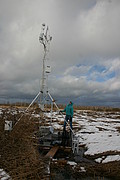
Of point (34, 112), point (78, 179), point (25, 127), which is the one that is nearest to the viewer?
point (78, 179)

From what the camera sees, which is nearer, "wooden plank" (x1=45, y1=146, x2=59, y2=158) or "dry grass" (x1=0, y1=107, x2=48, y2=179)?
"dry grass" (x1=0, y1=107, x2=48, y2=179)

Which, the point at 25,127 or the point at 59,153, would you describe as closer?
the point at 25,127

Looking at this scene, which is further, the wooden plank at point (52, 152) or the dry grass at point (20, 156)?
the wooden plank at point (52, 152)

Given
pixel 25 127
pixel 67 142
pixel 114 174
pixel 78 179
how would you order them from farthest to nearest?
pixel 67 142
pixel 25 127
pixel 114 174
pixel 78 179

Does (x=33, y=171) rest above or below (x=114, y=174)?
above

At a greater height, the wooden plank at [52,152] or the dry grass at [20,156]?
the dry grass at [20,156]

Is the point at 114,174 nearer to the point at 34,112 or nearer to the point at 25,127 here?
the point at 25,127

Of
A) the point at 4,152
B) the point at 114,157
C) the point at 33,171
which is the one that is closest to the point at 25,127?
the point at 4,152

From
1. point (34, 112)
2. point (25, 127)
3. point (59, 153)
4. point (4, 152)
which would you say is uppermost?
point (34, 112)

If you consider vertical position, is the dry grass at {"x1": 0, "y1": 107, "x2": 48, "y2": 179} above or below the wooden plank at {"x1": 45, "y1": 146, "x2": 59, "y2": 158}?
above

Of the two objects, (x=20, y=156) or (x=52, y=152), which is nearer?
(x=20, y=156)

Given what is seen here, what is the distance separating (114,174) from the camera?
5805mm

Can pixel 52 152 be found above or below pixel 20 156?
below

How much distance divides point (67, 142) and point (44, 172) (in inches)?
163
